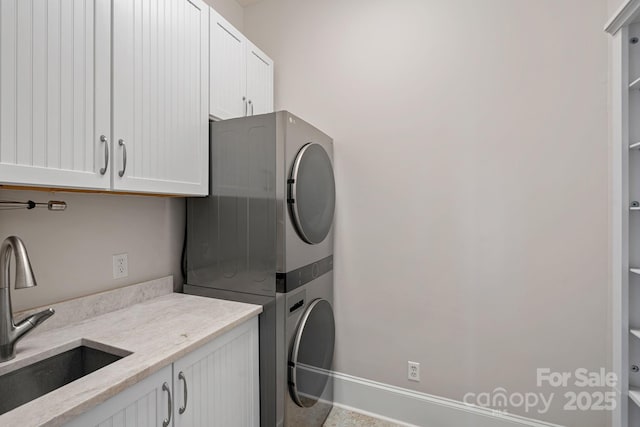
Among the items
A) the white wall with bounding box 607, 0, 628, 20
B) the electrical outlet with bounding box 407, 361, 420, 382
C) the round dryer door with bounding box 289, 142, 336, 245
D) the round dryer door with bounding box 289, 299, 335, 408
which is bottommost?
the electrical outlet with bounding box 407, 361, 420, 382

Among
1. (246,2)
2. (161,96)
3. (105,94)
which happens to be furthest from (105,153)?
(246,2)

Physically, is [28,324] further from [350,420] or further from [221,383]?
[350,420]

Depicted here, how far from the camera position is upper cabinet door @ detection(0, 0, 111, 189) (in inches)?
35.2

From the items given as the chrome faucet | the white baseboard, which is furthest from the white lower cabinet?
the white baseboard

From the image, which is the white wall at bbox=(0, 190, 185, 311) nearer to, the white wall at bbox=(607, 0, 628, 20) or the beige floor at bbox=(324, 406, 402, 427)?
the beige floor at bbox=(324, 406, 402, 427)

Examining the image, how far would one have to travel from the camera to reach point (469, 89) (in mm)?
1790

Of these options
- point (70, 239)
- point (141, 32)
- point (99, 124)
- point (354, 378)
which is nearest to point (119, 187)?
point (99, 124)

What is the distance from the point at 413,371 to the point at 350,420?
20.6 inches

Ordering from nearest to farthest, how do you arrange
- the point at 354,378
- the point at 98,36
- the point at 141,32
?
the point at 98,36 → the point at 141,32 → the point at 354,378

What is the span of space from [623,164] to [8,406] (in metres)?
2.48

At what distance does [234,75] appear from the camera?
6.01 ft

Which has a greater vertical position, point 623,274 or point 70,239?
point 70,239

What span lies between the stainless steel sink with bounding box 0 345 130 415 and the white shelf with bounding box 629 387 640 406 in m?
2.01

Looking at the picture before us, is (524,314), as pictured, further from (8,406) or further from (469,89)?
(8,406)
